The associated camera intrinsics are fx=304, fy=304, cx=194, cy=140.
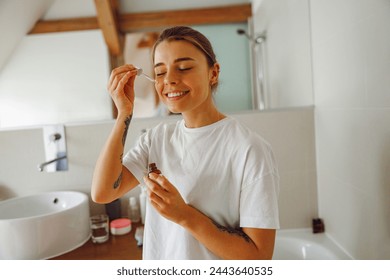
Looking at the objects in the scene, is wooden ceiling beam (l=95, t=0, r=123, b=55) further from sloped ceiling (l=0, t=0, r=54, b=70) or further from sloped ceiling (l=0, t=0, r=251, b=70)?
sloped ceiling (l=0, t=0, r=54, b=70)

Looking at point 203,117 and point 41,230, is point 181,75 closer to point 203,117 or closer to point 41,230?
point 203,117

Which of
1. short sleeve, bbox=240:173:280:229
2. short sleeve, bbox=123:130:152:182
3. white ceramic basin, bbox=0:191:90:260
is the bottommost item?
white ceramic basin, bbox=0:191:90:260

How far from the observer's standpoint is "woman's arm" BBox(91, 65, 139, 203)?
583 mm

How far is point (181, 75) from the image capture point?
22.1 inches

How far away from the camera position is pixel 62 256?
0.83 meters

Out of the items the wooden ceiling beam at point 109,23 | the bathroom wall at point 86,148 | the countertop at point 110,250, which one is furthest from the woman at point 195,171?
the wooden ceiling beam at point 109,23

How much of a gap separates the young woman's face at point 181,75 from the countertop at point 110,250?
45 centimetres

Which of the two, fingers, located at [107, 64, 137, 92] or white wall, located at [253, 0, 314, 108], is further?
white wall, located at [253, 0, 314, 108]

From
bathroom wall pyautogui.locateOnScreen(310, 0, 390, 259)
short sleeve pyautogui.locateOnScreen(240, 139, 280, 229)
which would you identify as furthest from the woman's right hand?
bathroom wall pyautogui.locateOnScreen(310, 0, 390, 259)

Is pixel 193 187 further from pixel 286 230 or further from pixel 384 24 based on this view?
pixel 286 230

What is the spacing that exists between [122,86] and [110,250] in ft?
1.62

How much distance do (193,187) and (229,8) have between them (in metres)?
0.93

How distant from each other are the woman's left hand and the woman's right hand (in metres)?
0.18
